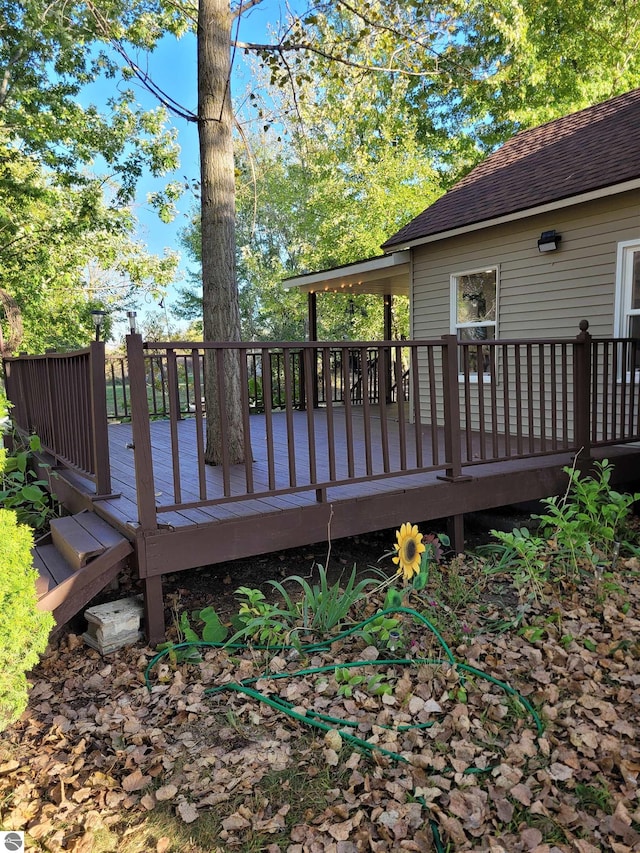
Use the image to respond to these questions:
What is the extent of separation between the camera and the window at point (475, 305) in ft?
23.5

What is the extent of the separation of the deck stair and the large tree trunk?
1558 millimetres

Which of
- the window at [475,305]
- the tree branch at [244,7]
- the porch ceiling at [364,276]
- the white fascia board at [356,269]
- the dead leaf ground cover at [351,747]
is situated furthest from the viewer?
the porch ceiling at [364,276]

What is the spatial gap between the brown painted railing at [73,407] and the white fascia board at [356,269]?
4.89 meters

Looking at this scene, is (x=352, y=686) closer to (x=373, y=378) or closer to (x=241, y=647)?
(x=241, y=647)

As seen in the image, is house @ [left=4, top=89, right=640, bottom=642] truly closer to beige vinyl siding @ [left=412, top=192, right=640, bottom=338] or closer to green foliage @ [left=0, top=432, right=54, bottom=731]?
beige vinyl siding @ [left=412, top=192, right=640, bottom=338]

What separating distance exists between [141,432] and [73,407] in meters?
1.27

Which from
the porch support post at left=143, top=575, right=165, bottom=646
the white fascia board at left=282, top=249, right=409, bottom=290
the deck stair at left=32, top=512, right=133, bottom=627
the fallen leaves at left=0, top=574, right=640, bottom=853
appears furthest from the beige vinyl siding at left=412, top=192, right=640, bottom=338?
the deck stair at left=32, top=512, right=133, bottom=627

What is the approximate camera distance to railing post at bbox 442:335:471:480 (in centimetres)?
388

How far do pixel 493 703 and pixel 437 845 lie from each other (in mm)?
731

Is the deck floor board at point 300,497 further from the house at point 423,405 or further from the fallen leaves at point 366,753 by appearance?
the fallen leaves at point 366,753

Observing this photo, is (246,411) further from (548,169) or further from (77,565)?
(548,169)

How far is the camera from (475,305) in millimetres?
7395

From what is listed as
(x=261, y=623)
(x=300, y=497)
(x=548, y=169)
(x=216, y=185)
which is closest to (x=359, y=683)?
(x=261, y=623)

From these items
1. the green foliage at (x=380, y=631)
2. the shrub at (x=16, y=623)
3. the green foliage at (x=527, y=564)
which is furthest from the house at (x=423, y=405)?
the green foliage at (x=380, y=631)
